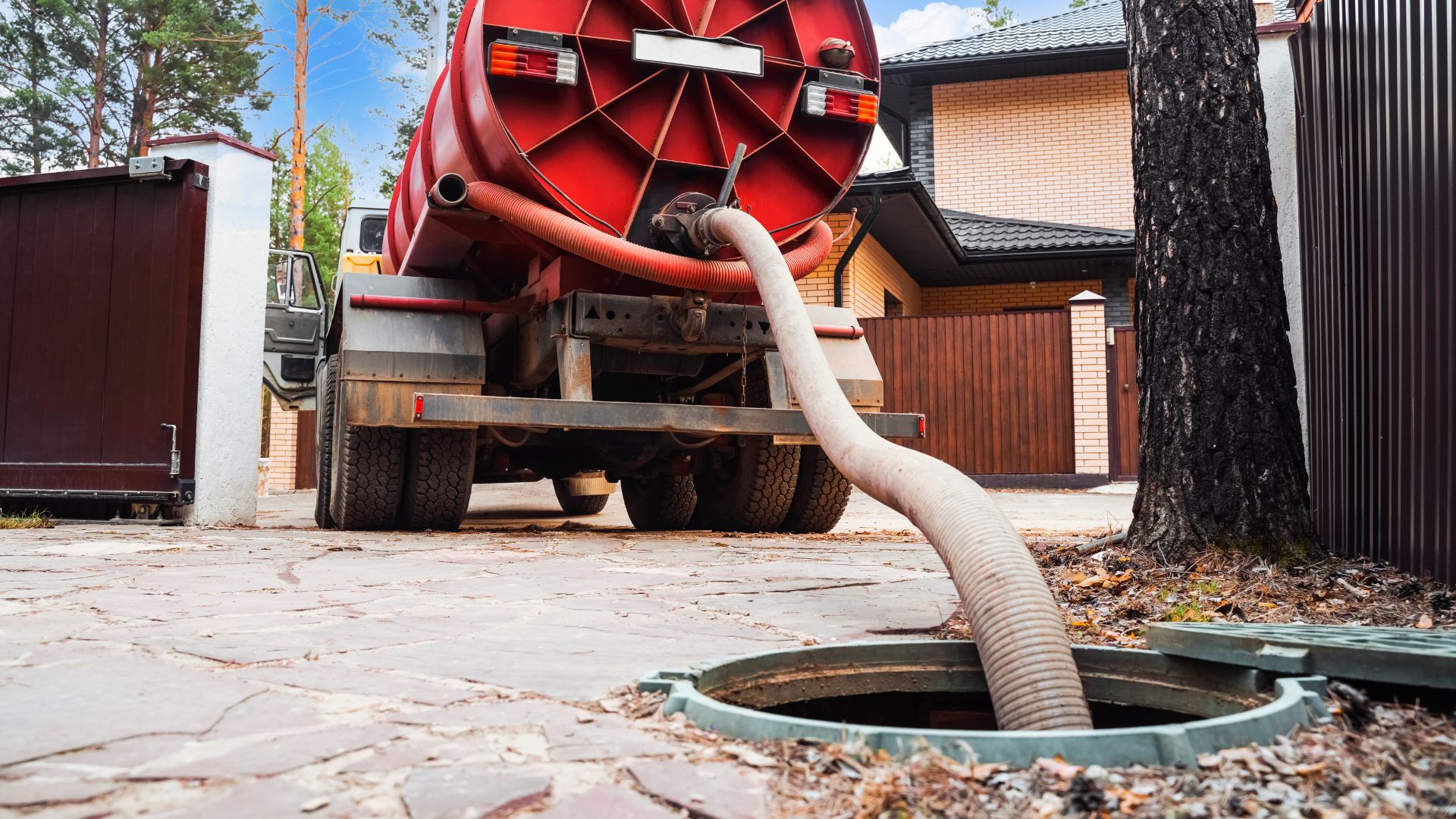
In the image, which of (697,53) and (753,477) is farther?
(753,477)

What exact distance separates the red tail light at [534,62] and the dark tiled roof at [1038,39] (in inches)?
533

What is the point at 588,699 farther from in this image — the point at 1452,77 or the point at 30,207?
the point at 30,207

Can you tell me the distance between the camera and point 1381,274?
3316 millimetres

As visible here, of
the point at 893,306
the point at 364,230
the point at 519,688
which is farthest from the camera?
the point at 893,306

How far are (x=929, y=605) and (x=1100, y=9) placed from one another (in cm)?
2026

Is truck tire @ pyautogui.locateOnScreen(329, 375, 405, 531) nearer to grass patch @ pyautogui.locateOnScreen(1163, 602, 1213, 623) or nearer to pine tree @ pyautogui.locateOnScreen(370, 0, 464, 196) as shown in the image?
grass patch @ pyautogui.locateOnScreen(1163, 602, 1213, 623)

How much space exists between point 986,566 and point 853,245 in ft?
33.3

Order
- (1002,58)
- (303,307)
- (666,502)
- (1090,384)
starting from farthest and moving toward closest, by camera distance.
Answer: (1002,58), (1090,384), (303,307), (666,502)

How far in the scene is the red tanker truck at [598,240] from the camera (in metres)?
4.75

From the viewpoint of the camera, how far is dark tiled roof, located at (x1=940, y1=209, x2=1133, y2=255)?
14.9 meters

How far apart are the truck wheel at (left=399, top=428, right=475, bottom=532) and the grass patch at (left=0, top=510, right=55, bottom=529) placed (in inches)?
91.4

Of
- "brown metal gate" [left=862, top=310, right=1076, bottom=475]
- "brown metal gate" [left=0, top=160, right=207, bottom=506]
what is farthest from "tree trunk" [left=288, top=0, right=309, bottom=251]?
"brown metal gate" [left=0, top=160, right=207, bottom=506]

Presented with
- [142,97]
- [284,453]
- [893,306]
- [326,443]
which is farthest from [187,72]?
[326,443]

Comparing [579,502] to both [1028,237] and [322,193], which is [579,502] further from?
[322,193]
